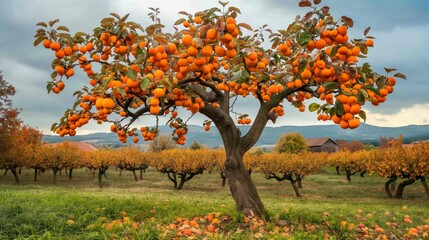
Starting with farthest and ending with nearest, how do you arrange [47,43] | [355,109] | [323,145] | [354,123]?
[323,145] → [47,43] → [355,109] → [354,123]

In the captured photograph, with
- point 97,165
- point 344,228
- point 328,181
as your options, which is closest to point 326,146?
point 328,181

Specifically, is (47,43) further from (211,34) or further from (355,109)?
(355,109)

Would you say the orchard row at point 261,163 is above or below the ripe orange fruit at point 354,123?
below

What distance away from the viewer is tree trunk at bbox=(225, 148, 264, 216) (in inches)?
283

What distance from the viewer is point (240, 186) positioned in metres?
7.26

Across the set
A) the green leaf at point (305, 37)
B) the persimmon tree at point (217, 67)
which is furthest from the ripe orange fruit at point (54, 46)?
the green leaf at point (305, 37)

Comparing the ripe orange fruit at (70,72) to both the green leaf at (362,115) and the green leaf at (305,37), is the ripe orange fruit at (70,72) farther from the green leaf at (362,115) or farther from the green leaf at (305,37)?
the green leaf at (362,115)

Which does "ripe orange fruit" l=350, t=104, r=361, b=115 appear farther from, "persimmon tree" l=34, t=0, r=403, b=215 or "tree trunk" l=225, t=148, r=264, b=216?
"tree trunk" l=225, t=148, r=264, b=216

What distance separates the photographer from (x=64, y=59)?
18.9ft

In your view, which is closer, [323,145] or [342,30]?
[342,30]

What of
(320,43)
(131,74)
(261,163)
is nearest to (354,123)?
(320,43)

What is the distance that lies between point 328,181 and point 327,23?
112 ft

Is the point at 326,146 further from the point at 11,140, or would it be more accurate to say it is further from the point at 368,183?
the point at 11,140

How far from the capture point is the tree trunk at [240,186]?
7176 millimetres
